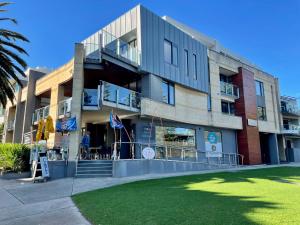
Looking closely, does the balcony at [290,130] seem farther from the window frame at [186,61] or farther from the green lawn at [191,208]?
the green lawn at [191,208]

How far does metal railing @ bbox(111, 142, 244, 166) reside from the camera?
57.9 ft

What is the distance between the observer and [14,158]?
50.8ft

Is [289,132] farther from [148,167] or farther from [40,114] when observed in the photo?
[40,114]

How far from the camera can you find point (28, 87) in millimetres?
23625

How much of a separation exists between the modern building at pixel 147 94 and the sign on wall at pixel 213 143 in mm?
95

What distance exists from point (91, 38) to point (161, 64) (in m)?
8.28

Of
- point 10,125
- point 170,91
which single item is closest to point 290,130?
point 170,91

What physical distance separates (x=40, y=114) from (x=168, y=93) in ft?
35.8

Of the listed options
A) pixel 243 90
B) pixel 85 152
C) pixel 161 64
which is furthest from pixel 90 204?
pixel 243 90

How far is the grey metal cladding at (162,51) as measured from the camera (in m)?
18.8

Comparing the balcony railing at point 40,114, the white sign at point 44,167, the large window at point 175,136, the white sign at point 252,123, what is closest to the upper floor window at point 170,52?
the large window at point 175,136

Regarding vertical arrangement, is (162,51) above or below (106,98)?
above

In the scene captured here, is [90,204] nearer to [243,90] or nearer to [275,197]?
[275,197]

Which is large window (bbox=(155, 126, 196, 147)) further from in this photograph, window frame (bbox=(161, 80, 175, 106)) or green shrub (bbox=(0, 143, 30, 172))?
green shrub (bbox=(0, 143, 30, 172))
